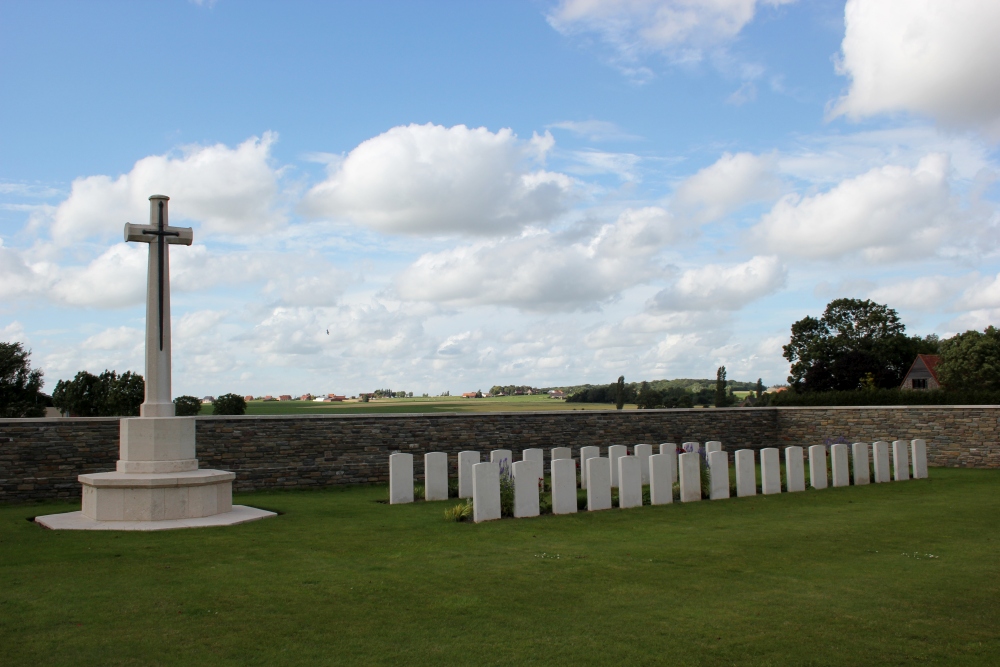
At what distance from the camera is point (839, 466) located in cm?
1501

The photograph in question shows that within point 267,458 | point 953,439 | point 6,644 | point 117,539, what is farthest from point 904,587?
point 953,439

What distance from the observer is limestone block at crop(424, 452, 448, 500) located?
1305cm

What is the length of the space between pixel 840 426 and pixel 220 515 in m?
16.0

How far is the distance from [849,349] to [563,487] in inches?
2029

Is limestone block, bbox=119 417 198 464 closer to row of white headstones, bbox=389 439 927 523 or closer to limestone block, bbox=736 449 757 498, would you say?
row of white headstones, bbox=389 439 927 523

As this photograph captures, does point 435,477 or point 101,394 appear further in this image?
point 101,394

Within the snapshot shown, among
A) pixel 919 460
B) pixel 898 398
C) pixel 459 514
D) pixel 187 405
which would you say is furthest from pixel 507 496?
pixel 187 405

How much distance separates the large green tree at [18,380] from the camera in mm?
42688

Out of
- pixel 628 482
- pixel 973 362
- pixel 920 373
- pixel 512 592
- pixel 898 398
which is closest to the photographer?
pixel 512 592

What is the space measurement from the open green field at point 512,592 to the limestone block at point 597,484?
1.02m

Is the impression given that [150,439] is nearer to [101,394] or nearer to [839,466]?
[839,466]

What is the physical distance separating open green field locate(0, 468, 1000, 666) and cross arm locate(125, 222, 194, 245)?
4164 mm

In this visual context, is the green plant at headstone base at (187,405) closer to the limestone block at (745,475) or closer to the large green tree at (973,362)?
the limestone block at (745,475)

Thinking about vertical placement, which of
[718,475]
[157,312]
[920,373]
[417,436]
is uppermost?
[157,312]
